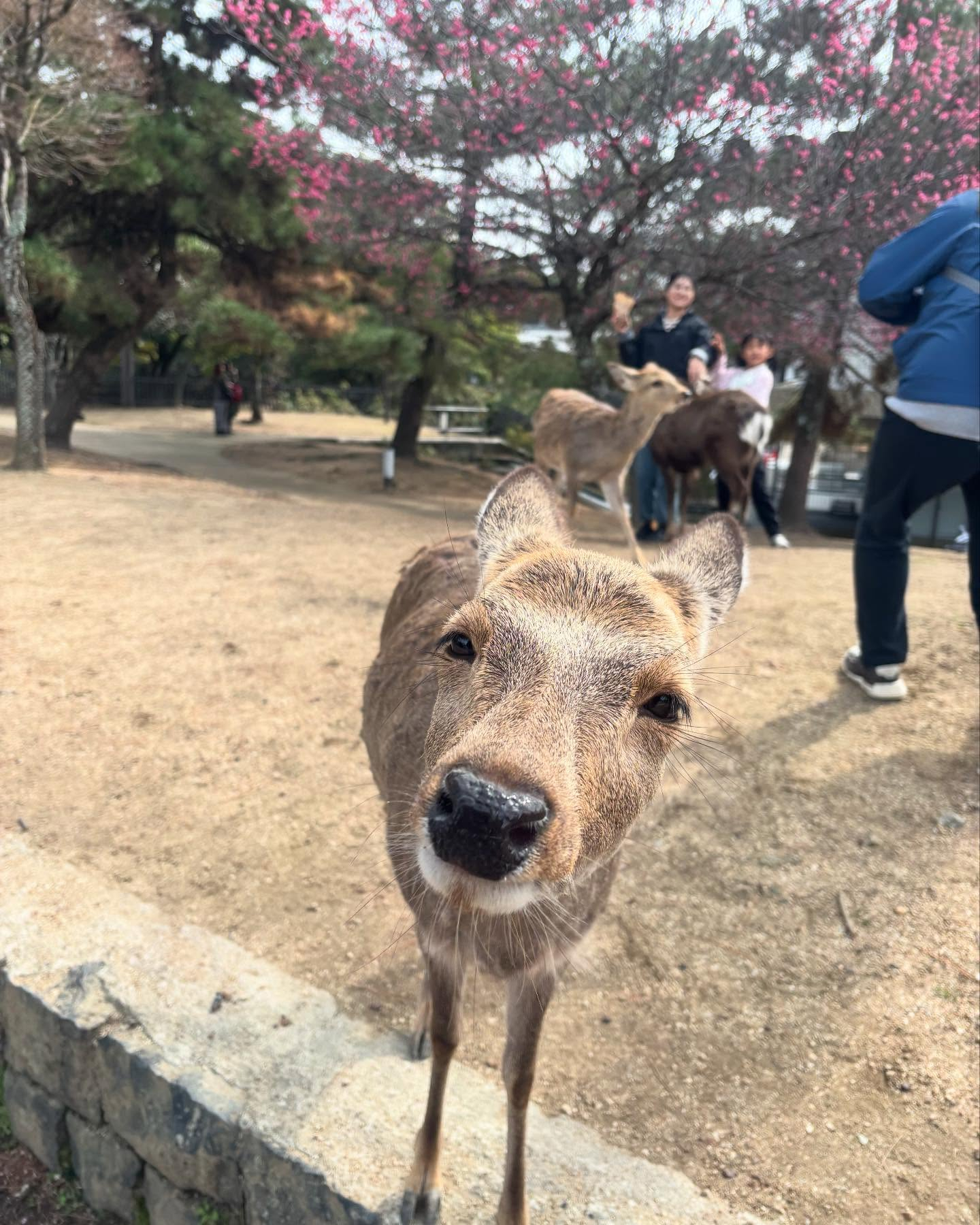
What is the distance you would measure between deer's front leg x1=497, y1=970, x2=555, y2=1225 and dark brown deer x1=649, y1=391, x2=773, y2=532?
7.25 metres

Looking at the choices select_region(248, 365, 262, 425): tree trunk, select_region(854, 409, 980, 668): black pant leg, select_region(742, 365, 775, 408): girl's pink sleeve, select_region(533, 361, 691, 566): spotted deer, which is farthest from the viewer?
select_region(248, 365, 262, 425): tree trunk

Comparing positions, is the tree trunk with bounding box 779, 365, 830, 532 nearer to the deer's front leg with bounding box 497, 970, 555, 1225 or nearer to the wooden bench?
the deer's front leg with bounding box 497, 970, 555, 1225

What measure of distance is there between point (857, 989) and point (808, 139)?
9.85 meters

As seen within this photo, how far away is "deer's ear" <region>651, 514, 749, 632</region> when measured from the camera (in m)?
2.24

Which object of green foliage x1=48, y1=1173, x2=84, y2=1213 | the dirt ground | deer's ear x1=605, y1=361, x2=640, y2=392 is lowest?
green foliage x1=48, y1=1173, x2=84, y2=1213

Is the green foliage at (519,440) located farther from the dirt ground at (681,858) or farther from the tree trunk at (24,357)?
the dirt ground at (681,858)

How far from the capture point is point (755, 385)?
9.30 meters

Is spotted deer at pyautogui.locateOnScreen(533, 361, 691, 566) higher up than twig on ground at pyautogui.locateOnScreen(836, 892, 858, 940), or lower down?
higher up

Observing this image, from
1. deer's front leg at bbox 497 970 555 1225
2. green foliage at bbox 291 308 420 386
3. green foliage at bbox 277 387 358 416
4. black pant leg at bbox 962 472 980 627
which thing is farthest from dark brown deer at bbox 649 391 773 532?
green foliage at bbox 277 387 358 416

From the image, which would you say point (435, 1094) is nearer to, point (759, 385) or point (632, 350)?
point (632, 350)

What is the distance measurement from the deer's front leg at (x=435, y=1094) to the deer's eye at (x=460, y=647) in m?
0.79

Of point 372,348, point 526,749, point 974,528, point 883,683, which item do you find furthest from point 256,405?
point 526,749

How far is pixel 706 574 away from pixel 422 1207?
1.77m

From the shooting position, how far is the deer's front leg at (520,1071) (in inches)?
80.4
